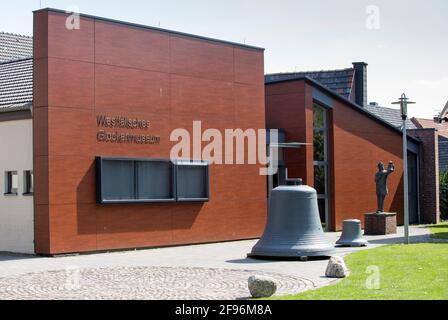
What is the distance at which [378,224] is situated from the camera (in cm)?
2720

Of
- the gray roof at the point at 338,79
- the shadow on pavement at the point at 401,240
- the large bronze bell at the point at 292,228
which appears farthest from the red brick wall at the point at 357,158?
the large bronze bell at the point at 292,228

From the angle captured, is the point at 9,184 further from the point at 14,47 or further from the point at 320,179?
the point at 320,179

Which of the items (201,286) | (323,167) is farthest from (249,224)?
(201,286)

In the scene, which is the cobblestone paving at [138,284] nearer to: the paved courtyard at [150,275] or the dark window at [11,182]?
the paved courtyard at [150,275]

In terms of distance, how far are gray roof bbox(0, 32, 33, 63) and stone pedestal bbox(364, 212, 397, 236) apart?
44.3 ft

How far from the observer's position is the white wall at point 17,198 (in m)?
19.8

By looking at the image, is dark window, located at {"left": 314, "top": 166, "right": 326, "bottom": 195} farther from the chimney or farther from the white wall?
the white wall

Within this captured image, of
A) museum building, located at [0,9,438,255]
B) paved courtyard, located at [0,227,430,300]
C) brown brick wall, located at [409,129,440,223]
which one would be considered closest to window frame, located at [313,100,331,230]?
museum building, located at [0,9,438,255]

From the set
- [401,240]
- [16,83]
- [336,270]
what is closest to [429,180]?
[401,240]

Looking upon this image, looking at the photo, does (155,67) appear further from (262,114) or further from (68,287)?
(68,287)

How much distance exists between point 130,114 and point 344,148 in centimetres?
1118

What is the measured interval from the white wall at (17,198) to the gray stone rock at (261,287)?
381 inches

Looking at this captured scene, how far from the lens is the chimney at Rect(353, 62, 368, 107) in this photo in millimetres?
39656
